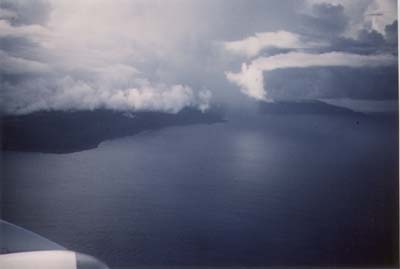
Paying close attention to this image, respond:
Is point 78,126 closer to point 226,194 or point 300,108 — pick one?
point 226,194

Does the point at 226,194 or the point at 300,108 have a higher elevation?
the point at 300,108

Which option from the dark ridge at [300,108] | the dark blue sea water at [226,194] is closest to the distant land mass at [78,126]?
the dark blue sea water at [226,194]

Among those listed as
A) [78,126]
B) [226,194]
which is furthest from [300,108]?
[78,126]

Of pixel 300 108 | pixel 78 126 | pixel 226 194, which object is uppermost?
pixel 300 108

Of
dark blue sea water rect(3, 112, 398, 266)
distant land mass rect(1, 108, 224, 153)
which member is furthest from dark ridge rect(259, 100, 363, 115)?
distant land mass rect(1, 108, 224, 153)

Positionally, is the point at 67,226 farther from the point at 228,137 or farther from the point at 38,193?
the point at 228,137

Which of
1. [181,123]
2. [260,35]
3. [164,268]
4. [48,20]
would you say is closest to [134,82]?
[181,123]
